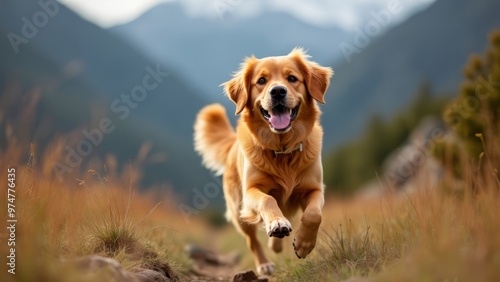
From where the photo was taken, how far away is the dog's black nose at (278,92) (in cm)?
433

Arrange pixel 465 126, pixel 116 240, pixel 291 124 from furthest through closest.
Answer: pixel 465 126, pixel 291 124, pixel 116 240

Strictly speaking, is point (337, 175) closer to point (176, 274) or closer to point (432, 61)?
point (176, 274)

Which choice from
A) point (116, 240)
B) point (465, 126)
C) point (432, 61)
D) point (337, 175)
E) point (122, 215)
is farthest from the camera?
point (432, 61)

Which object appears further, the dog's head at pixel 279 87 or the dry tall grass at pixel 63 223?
the dog's head at pixel 279 87

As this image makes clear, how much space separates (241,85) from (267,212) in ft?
4.80

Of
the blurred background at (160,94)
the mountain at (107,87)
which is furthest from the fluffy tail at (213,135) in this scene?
the mountain at (107,87)

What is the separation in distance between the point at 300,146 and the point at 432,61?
591 feet

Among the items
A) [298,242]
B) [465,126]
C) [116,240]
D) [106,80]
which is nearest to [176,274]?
[116,240]

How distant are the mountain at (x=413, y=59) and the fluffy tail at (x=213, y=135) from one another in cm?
15056

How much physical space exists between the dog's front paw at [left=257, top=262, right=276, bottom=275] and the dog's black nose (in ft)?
6.07

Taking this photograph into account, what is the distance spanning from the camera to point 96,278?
2.50 m

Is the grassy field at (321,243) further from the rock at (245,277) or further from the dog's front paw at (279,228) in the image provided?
the dog's front paw at (279,228)

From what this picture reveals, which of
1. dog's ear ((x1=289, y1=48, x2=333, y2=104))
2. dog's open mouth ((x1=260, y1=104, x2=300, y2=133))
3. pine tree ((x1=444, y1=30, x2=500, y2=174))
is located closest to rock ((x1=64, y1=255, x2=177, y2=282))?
dog's open mouth ((x1=260, y1=104, x2=300, y2=133))

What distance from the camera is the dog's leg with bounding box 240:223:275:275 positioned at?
5.22 m
